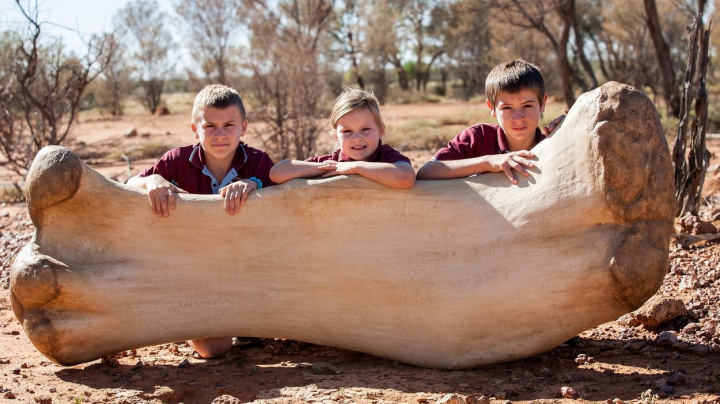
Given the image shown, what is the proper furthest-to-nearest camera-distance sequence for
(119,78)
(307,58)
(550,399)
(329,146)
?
(119,78) < (329,146) < (307,58) < (550,399)

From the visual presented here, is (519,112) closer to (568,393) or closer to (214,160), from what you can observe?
(568,393)

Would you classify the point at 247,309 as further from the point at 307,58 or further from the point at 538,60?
the point at 538,60

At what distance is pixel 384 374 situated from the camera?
3068mm

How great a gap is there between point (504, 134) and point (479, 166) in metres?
0.40

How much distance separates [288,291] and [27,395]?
1087mm

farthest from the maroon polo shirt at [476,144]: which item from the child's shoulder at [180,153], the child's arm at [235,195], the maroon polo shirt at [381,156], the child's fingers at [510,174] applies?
the child's shoulder at [180,153]

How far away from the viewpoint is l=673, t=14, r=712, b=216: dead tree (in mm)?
5031

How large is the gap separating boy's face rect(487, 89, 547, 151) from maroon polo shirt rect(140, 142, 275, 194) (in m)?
1.12

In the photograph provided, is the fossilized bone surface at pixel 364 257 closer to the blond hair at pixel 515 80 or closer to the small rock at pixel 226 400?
the blond hair at pixel 515 80

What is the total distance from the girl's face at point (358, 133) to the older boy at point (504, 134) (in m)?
0.26

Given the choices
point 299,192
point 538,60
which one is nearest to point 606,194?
point 299,192

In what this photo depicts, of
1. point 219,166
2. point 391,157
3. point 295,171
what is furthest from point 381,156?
point 219,166

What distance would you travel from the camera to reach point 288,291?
10.6ft

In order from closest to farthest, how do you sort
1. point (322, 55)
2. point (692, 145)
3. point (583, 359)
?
point (583, 359), point (692, 145), point (322, 55)
